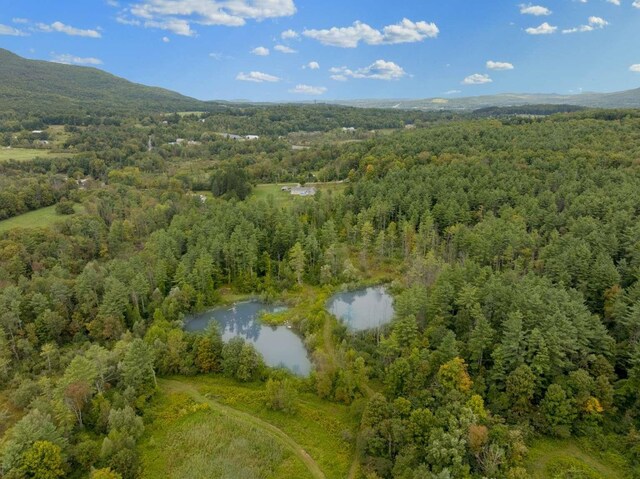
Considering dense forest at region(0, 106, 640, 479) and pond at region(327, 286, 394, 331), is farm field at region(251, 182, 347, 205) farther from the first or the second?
pond at region(327, 286, 394, 331)

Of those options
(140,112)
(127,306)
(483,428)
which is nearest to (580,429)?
(483,428)

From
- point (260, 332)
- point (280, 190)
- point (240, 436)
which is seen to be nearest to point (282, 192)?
point (280, 190)

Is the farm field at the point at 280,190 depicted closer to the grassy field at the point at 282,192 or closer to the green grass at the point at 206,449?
the grassy field at the point at 282,192

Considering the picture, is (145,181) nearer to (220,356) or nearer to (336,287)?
(336,287)

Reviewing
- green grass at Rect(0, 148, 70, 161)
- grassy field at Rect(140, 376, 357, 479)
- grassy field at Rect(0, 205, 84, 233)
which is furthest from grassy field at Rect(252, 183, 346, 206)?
green grass at Rect(0, 148, 70, 161)

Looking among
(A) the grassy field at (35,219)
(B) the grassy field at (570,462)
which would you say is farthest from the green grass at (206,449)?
(A) the grassy field at (35,219)
